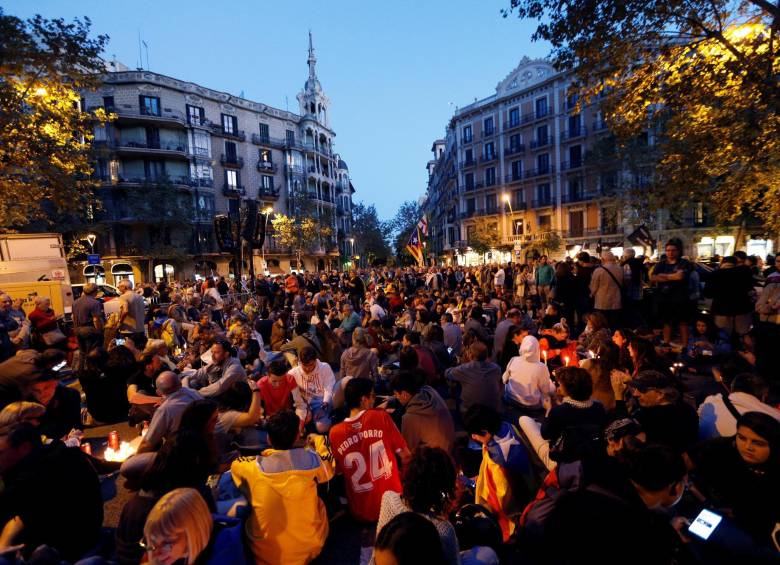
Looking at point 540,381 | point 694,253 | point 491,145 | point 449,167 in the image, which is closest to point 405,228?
point 449,167

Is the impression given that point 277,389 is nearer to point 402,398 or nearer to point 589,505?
point 402,398

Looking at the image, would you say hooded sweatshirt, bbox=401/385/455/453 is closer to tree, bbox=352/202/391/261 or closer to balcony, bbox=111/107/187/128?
balcony, bbox=111/107/187/128

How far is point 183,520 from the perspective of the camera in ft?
6.43

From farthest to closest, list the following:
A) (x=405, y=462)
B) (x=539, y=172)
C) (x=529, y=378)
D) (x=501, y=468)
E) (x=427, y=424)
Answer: (x=539, y=172) → (x=529, y=378) → (x=427, y=424) → (x=405, y=462) → (x=501, y=468)

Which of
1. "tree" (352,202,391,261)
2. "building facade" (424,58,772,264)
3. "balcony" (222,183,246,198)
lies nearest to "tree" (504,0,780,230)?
"building facade" (424,58,772,264)

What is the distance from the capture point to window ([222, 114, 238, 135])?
43.2m

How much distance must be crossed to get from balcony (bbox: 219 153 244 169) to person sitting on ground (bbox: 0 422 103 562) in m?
45.3

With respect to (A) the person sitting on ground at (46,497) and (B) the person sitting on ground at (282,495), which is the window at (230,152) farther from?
(B) the person sitting on ground at (282,495)

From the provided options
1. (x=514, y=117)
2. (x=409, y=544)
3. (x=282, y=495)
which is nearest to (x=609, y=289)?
(x=282, y=495)

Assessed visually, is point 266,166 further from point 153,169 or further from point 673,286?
point 673,286

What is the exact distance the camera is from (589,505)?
2062mm

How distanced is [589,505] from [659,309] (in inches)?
300

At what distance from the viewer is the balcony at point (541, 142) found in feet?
140

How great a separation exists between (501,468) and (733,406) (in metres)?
2.02
